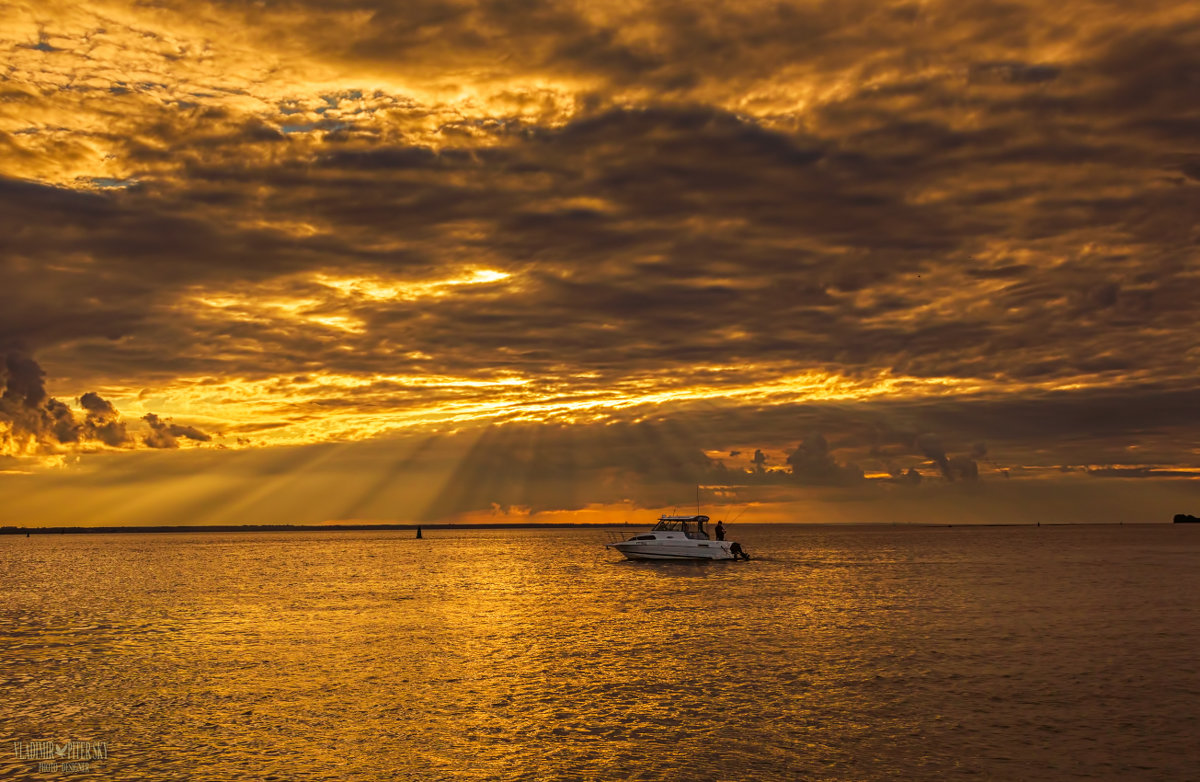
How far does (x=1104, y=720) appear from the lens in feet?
98.3

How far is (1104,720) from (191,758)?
28.6m

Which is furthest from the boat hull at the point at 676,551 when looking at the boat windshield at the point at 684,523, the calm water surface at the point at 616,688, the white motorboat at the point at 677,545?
the calm water surface at the point at 616,688

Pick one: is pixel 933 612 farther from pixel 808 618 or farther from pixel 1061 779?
pixel 1061 779

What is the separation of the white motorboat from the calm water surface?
142 feet

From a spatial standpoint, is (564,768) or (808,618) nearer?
(564,768)

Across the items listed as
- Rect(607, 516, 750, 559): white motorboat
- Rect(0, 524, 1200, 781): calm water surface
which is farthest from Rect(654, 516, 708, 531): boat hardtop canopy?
Rect(0, 524, 1200, 781): calm water surface

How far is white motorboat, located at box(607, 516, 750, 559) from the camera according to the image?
119 meters

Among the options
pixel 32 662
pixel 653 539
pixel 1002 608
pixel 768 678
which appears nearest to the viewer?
pixel 768 678

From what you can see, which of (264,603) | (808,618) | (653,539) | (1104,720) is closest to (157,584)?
(264,603)

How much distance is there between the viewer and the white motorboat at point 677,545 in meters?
119

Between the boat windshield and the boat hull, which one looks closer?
the boat hull

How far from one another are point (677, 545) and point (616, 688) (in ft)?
279

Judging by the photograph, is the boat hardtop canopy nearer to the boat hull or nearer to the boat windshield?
the boat windshield

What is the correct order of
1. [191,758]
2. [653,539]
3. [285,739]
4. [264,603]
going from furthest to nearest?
[653,539], [264,603], [285,739], [191,758]
